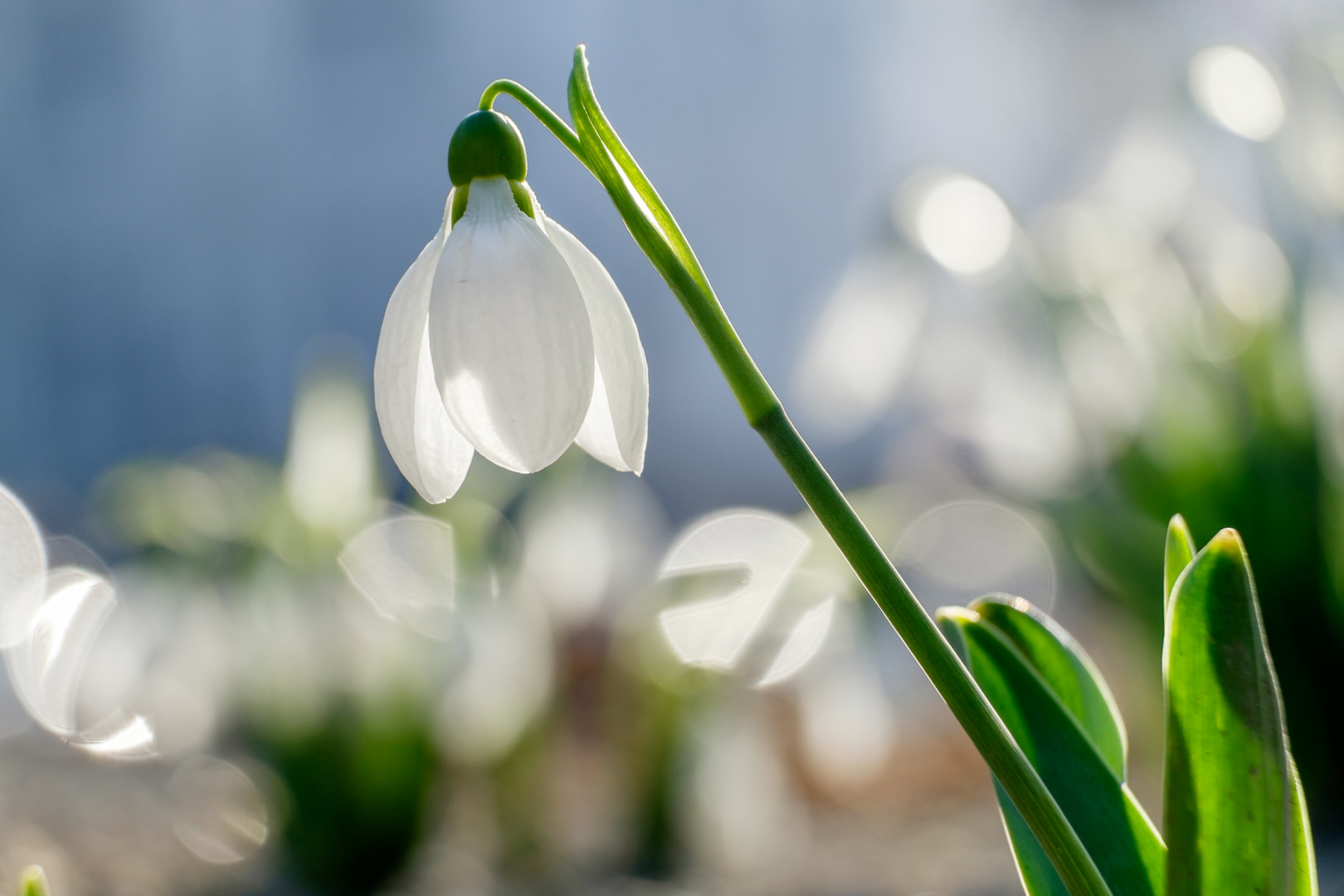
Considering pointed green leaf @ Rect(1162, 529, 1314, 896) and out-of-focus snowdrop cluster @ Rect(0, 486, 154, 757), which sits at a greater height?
pointed green leaf @ Rect(1162, 529, 1314, 896)

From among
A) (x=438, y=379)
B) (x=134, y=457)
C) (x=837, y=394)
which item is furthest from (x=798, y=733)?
(x=134, y=457)

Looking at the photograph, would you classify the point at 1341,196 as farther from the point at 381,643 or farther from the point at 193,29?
the point at 193,29

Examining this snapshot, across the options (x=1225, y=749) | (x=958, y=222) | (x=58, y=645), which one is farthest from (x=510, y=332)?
(x=58, y=645)

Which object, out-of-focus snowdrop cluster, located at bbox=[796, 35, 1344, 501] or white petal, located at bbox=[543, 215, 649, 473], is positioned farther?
out-of-focus snowdrop cluster, located at bbox=[796, 35, 1344, 501]

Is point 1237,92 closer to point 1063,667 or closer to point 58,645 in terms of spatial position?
point 1063,667

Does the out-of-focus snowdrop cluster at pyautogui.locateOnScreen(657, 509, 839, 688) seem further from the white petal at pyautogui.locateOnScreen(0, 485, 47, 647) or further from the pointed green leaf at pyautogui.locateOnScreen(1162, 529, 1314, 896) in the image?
the white petal at pyautogui.locateOnScreen(0, 485, 47, 647)

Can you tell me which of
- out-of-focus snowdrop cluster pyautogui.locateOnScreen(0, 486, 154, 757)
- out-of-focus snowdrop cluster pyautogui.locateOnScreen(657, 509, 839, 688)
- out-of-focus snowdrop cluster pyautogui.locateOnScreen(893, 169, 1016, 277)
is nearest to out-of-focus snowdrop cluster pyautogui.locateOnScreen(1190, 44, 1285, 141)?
out-of-focus snowdrop cluster pyautogui.locateOnScreen(893, 169, 1016, 277)
